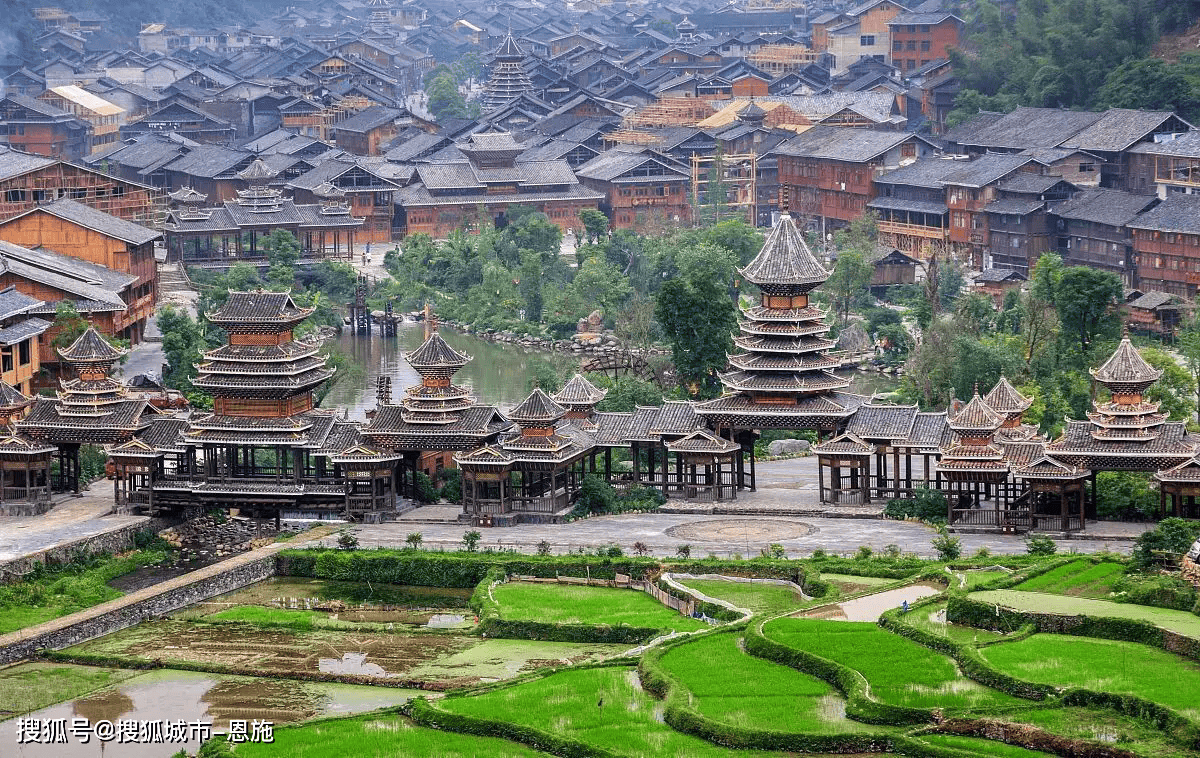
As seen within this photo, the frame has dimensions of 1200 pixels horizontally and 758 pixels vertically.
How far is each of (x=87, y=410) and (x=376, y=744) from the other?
24.6m

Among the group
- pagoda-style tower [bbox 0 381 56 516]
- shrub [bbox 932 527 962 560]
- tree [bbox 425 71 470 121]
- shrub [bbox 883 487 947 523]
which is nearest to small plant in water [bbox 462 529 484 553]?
shrub [bbox 883 487 947 523]

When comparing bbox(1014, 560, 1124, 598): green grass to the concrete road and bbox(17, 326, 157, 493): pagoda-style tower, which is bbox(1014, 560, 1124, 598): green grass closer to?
the concrete road

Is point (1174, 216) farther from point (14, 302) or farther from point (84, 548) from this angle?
point (84, 548)

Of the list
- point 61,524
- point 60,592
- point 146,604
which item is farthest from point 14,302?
point 146,604

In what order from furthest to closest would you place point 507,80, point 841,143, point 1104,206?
point 507,80, point 841,143, point 1104,206

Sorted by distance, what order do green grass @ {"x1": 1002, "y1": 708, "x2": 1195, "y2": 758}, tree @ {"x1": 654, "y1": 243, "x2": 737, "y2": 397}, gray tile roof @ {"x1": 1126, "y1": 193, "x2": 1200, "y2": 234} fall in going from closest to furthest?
green grass @ {"x1": 1002, "y1": 708, "x2": 1195, "y2": 758} < tree @ {"x1": 654, "y1": 243, "x2": 737, "y2": 397} < gray tile roof @ {"x1": 1126, "y1": 193, "x2": 1200, "y2": 234}

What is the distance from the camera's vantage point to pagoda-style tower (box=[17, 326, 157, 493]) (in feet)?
216

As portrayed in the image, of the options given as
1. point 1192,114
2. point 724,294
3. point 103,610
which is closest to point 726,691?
point 103,610

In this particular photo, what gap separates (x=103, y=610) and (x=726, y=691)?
1607cm

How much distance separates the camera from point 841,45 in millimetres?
149375

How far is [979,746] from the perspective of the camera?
42.3 meters

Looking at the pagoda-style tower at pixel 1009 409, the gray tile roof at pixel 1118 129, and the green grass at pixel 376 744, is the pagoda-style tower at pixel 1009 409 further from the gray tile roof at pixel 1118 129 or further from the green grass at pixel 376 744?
the gray tile roof at pixel 1118 129

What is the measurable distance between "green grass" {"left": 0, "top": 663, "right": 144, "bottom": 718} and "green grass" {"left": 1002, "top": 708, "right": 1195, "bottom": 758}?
1897 centimetres

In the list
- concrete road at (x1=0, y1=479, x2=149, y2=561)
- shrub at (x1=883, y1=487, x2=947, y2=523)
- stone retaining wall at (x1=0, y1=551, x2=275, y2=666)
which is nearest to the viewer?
stone retaining wall at (x1=0, y1=551, x2=275, y2=666)
